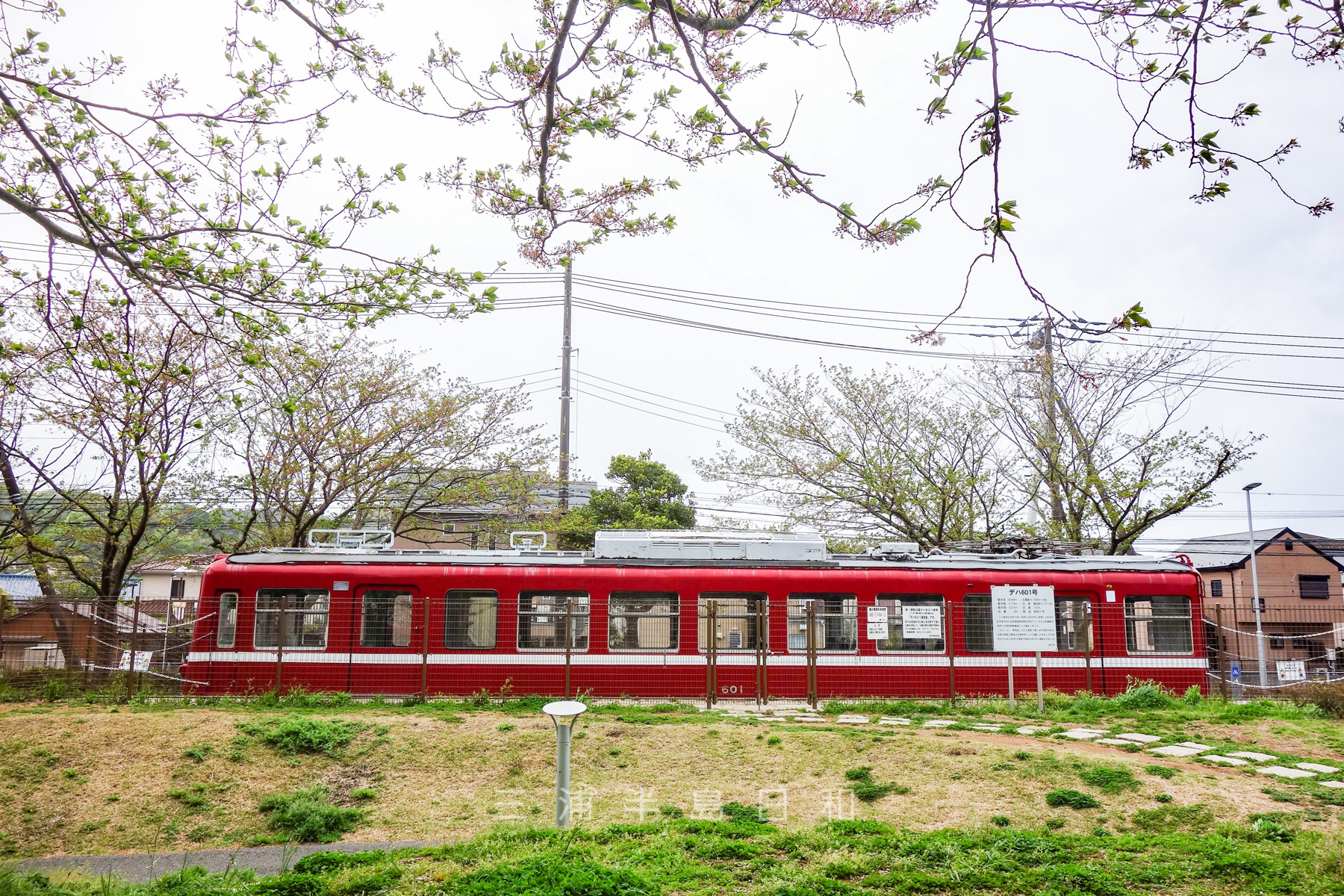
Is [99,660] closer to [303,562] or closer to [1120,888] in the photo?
[303,562]

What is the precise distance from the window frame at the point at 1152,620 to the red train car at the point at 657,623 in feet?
0.09

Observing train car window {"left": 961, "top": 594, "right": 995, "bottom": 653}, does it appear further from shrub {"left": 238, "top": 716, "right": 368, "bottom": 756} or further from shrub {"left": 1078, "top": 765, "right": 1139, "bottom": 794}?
shrub {"left": 238, "top": 716, "right": 368, "bottom": 756}

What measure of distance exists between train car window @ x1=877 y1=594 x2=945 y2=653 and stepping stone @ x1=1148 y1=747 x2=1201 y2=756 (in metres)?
4.89

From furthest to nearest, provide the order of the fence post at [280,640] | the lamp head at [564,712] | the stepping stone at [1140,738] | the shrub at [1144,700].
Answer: the fence post at [280,640]
the shrub at [1144,700]
the stepping stone at [1140,738]
the lamp head at [564,712]

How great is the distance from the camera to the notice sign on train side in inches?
499

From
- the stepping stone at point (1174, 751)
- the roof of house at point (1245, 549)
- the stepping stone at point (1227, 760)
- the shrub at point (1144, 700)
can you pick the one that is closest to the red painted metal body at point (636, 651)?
the shrub at point (1144, 700)

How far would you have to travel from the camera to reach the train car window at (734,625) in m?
14.2

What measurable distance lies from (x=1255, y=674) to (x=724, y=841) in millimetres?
31709

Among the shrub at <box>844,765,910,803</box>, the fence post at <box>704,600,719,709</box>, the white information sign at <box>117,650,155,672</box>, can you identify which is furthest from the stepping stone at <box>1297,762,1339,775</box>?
the white information sign at <box>117,650,155,672</box>

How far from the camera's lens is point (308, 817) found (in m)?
7.84

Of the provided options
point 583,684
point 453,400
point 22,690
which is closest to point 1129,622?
point 583,684

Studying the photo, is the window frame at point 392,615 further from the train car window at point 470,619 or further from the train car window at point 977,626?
the train car window at point 977,626

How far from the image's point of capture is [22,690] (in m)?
13.0

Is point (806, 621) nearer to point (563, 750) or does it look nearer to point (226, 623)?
point (563, 750)
